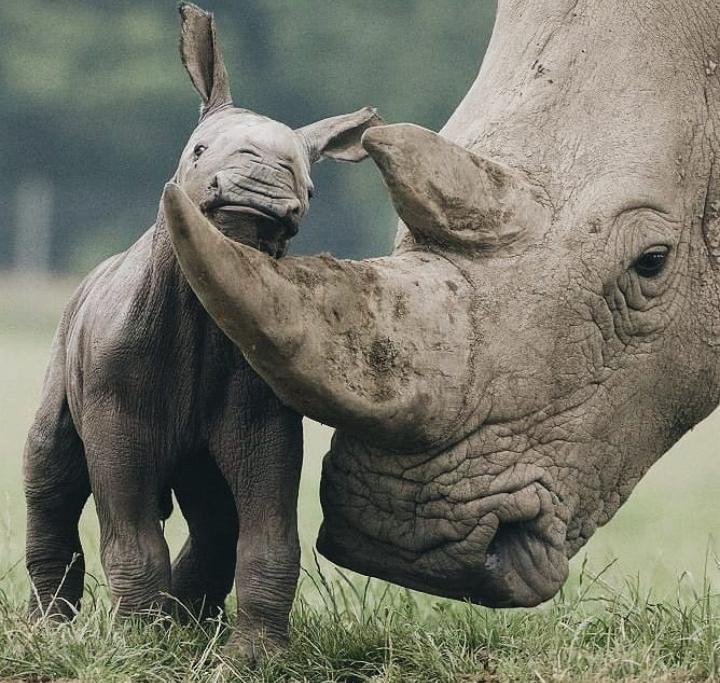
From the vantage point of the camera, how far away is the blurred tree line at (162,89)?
40062 millimetres

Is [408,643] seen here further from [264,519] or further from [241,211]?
[241,211]

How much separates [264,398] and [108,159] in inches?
1538

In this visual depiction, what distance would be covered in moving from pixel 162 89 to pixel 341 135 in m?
37.5

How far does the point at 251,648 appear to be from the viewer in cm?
537

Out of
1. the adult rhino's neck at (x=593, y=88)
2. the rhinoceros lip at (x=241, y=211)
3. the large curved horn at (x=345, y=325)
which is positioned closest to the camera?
the large curved horn at (x=345, y=325)

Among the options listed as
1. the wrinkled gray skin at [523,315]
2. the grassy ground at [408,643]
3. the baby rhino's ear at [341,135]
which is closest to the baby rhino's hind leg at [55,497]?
the grassy ground at [408,643]

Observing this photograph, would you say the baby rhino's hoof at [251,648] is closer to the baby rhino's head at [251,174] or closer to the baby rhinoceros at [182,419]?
the baby rhinoceros at [182,419]

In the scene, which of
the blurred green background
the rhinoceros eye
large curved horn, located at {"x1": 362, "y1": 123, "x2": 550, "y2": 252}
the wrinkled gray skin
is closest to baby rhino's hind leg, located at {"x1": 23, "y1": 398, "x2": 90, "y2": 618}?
the wrinkled gray skin

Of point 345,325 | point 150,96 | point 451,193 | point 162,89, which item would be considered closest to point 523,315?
point 451,193

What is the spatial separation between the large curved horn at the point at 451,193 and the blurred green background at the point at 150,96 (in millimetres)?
28996

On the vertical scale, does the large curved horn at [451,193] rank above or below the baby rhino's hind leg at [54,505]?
above

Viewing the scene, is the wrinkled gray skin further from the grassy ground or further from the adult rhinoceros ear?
the adult rhinoceros ear

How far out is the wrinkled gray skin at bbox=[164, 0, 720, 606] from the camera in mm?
4965

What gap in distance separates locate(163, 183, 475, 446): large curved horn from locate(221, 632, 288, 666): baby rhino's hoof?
704 mm
